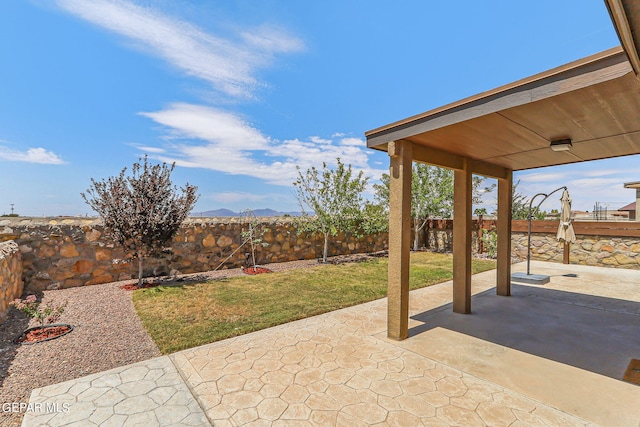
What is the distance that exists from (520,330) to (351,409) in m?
3.37

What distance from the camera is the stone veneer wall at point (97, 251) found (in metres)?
6.40

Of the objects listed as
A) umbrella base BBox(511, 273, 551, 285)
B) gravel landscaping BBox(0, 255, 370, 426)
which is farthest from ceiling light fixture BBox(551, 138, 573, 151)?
gravel landscaping BBox(0, 255, 370, 426)

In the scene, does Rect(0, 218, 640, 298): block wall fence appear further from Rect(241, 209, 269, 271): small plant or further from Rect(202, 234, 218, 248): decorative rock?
Rect(241, 209, 269, 271): small plant

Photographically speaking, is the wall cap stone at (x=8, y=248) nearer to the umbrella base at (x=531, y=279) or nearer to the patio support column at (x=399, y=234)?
the patio support column at (x=399, y=234)

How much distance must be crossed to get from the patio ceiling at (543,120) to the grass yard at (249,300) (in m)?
3.36

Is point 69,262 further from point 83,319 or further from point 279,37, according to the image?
point 279,37

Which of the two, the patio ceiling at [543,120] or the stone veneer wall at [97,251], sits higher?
the patio ceiling at [543,120]

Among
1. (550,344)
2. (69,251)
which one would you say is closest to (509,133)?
(550,344)

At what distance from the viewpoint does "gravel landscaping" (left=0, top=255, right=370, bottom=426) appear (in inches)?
118

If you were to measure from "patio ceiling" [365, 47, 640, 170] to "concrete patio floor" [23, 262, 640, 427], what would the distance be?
2.76 metres

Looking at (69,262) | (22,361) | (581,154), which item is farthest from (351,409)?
(69,262)

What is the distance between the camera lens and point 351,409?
97.4 inches

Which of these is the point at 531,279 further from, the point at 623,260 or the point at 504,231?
the point at 623,260

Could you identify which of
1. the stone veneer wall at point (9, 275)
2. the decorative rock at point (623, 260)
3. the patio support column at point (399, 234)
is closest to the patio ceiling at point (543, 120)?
the patio support column at point (399, 234)
